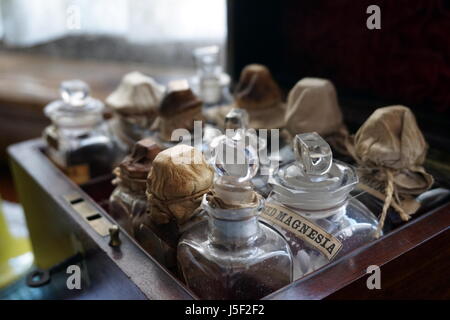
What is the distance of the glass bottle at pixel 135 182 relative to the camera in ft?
1.97

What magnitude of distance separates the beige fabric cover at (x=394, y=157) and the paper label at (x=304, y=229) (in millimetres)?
82

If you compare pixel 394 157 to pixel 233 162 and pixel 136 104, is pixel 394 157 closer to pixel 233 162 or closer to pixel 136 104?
pixel 233 162

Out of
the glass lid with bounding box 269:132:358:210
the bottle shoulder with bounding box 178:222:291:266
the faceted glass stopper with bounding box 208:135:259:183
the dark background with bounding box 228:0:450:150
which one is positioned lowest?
the bottle shoulder with bounding box 178:222:291:266

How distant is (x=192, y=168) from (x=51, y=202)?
0.85 ft

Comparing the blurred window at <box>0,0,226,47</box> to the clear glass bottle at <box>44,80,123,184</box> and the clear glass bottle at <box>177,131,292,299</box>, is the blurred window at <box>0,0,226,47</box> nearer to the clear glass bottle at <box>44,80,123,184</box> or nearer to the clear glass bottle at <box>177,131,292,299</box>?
the clear glass bottle at <box>44,80,123,184</box>

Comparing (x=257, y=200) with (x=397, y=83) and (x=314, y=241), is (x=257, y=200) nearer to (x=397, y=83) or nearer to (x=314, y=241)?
(x=314, y=241)

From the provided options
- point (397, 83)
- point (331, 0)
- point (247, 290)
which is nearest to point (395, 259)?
point (247, 290)

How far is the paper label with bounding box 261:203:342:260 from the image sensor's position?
520 millimetres

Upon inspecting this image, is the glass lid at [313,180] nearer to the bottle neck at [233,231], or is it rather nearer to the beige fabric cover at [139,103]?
the bottle neck at [233,231]

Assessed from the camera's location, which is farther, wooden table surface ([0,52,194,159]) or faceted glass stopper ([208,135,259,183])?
wooden table surface ([0,52,194,159])

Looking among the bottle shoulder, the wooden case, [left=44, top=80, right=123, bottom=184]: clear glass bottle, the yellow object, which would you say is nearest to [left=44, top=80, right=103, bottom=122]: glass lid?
[left=44, top=80, right=123, bottom=184]: clear glass bottle

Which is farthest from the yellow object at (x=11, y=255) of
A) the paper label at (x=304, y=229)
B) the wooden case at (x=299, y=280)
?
the paper label at (x=304, y=229)

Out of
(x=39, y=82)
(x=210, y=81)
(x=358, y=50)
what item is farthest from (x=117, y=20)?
(x=358, y=50)
